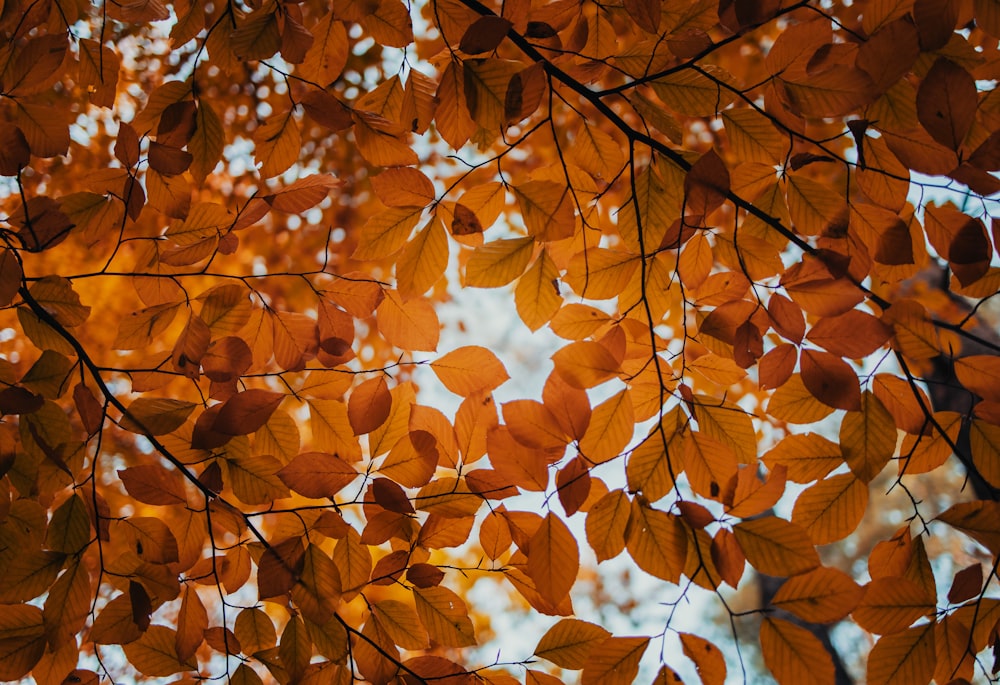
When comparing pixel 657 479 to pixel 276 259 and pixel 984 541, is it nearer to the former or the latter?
pixel 984 541

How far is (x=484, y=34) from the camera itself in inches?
27.7

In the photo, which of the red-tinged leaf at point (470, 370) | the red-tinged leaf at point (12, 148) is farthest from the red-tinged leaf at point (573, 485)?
the red-tinged leaf at point (12, 148)

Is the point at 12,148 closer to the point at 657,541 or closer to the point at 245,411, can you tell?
the point at 245,411

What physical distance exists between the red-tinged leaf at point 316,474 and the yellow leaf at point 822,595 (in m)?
0.57

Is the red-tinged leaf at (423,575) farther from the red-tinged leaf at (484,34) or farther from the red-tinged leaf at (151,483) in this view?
the red-tinged leaf at (484,34)

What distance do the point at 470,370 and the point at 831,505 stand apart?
55 centimetres

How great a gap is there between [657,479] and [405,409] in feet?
1.25

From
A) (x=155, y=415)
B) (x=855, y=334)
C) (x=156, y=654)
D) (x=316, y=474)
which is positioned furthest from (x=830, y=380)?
(x=156, y=654)

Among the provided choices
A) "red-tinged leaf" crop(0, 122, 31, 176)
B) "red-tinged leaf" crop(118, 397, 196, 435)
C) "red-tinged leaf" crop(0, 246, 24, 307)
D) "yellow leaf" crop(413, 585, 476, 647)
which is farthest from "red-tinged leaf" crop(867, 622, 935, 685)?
"red-tinged leaf" crop(0, 122, 31, 176)

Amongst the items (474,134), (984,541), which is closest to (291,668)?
(474,134)

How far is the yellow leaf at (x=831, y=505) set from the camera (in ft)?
2.76

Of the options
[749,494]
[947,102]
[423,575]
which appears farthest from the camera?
[423,575]

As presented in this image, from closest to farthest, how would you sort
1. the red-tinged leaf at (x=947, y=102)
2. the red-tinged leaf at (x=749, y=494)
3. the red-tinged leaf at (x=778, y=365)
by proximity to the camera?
the red-tinged leaf at (x=947, y=102) < the red-tinged leaf at (x=749, y=494) < the red-tinged leaf at (x=778, y=365)

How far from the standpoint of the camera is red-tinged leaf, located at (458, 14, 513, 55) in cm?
70
